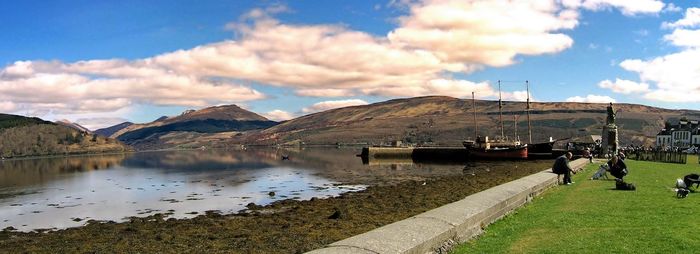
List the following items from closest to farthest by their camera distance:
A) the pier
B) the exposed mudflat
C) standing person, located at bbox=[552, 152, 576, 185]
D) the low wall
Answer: the low wall < the exposed mudflat < standing person, located at bbox=[552, 152, 576, 185] < the pier

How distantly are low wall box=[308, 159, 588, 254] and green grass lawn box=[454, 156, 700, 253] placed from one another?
1.12 feet

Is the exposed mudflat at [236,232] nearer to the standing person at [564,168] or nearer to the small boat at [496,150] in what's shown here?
the standing person at [564,168]

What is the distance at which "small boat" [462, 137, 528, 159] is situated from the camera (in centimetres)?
10388

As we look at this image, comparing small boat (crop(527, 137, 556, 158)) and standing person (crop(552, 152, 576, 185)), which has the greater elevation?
standing person (crop(552, 152, 576, 185))

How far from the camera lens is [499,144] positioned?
11781 cm

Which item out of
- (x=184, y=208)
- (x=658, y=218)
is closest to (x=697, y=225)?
(x=658, y=218)

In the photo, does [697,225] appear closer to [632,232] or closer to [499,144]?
[632,232]

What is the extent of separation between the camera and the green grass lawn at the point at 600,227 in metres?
11.6

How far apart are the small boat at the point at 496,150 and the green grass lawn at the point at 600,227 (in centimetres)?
8561

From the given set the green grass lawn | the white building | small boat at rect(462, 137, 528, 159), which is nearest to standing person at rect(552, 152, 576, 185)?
the green grass lawn

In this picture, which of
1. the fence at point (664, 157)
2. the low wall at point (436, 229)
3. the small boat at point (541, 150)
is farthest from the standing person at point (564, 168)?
the small boat at point (541, 150)

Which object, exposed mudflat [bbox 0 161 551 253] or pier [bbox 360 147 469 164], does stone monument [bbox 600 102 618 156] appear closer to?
exposed mudflat [bbox 0 161 551 253]

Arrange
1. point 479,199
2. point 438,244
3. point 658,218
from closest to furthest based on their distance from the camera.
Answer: point 438,244
point 658,218
point 479,199

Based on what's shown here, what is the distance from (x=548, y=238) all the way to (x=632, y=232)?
208 cm
